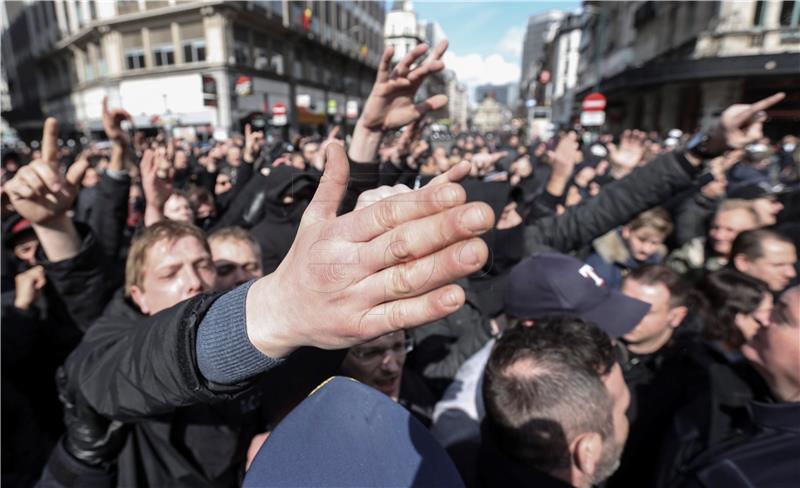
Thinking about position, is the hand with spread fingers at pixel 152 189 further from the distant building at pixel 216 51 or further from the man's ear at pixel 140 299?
the distant building at pixel 216 51

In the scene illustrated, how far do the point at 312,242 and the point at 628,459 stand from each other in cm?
229

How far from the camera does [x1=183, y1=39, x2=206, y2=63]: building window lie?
25091 mm

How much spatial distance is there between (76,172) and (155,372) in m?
1.41

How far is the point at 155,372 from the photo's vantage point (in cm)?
98

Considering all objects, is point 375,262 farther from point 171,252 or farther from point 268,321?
point 171,252

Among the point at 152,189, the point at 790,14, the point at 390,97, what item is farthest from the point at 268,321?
the point at 790,14

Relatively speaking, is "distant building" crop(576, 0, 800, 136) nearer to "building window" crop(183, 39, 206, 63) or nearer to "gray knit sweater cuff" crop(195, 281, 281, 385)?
"gray knit sweater cuff" crop(195, 281, 281, 385)

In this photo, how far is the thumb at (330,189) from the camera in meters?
0.75

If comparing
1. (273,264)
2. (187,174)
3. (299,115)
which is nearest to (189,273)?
(273,264)

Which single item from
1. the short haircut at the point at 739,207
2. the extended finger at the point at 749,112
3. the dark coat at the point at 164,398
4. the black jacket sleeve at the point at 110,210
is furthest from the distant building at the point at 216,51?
the dark coat at the point at 164,398

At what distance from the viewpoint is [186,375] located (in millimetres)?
917

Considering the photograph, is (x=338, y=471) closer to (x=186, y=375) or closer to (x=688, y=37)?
(x=186, y=375)

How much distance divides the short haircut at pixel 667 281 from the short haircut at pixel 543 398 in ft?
4.23

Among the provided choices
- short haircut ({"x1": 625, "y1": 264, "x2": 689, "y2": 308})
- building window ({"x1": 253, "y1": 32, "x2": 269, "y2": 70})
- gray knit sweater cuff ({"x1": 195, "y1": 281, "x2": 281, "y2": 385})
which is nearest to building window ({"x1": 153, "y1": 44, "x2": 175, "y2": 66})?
building window ({"x1": 253, "y1": 32, "x2": 269, "y2": 70})
